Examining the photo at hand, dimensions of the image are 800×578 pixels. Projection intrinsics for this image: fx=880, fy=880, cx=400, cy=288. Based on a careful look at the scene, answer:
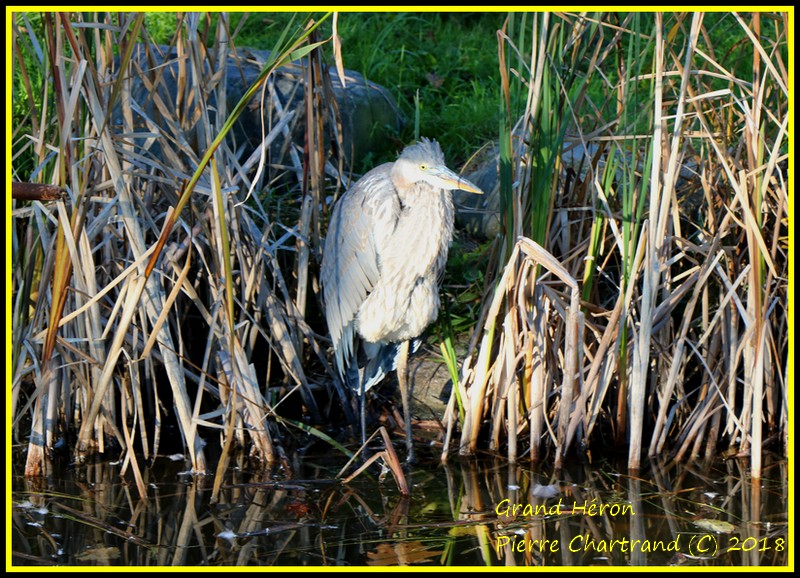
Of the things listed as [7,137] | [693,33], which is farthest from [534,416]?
[7,137]

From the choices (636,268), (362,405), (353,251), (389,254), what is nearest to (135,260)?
(353,251)

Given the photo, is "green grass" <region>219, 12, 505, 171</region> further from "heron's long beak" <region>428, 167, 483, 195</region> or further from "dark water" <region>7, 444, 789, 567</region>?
"dark water" <region>7, 444, 789, 567</region>

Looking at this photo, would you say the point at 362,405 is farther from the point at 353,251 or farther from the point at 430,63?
the point at 430,63

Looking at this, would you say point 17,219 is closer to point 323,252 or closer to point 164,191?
point 164,191

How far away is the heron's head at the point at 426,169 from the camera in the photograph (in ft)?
12.2

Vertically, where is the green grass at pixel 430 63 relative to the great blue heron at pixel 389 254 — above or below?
above

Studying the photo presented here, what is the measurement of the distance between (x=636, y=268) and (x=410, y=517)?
4.25ft

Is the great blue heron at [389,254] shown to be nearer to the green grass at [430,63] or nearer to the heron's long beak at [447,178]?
the heron's long beak at [447,178]

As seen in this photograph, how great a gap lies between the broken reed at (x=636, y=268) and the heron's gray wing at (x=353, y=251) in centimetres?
55

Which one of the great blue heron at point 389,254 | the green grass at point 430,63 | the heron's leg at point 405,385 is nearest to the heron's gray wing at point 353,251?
the great blue heron at point 389,254

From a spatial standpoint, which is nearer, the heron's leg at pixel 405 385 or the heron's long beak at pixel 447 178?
the heron's long beak at pixel 447 178

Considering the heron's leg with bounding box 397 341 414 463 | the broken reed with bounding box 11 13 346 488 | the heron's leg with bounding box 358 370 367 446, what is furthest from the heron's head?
the heron's leg with bounding box 358 370 367 446

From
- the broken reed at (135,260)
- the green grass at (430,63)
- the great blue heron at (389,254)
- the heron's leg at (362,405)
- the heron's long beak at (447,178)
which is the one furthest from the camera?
the green grass at (430,63)

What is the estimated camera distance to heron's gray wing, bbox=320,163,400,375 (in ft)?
12.8
